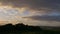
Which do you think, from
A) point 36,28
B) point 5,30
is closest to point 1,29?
point 5,30

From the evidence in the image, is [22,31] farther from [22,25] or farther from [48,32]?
[48,32]

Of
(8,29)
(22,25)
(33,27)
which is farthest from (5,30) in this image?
(33,27)

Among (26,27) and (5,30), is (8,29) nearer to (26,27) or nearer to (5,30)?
(5,30)

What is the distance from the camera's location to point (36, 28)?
71.1 ft

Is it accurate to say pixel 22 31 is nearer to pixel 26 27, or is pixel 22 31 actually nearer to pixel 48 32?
pixel 26 27

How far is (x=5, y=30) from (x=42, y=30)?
3.33 meters

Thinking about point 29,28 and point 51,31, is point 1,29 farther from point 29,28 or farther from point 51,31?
point 51,31

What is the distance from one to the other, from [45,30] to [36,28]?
1.11 metres

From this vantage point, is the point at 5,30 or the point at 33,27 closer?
the point at 5,30

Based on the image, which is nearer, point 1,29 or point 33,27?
point 1,29

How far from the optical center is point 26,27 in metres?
20.7

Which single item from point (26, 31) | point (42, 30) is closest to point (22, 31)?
point (26, 31)

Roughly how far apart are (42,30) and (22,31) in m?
1.80

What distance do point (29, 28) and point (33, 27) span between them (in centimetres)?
78
